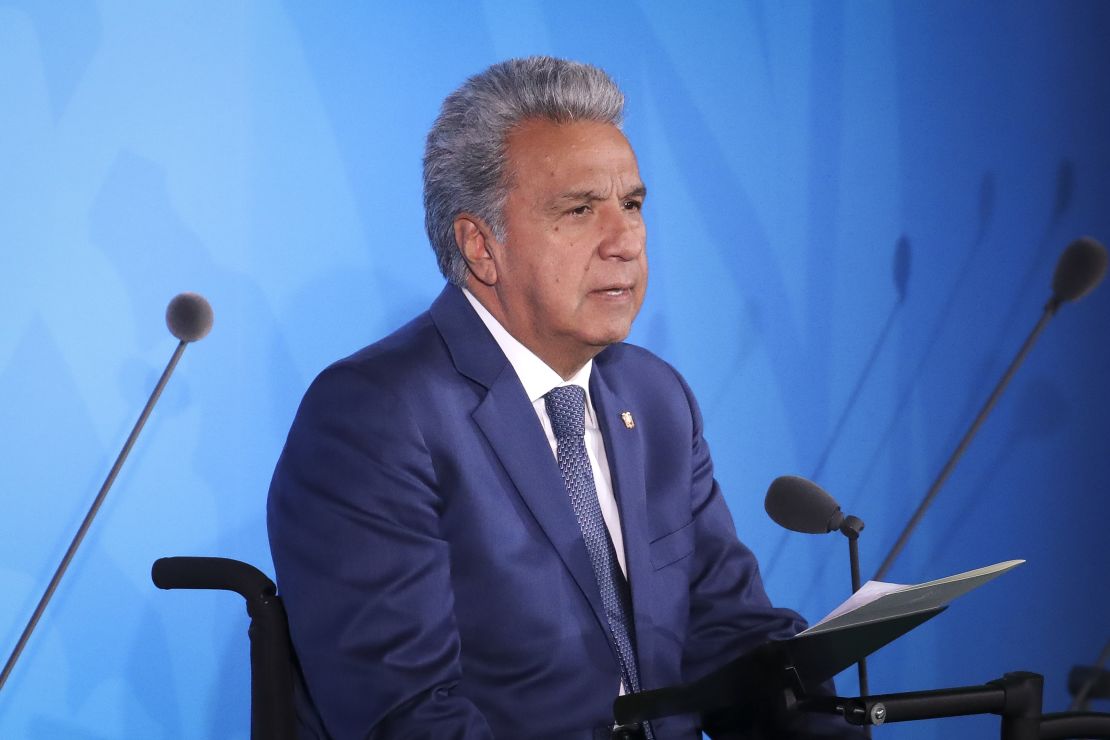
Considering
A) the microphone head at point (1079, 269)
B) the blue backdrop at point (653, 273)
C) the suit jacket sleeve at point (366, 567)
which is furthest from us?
the microphone head at point (1079, 269)

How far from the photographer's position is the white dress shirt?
1.84 meters

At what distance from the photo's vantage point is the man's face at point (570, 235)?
1783mm

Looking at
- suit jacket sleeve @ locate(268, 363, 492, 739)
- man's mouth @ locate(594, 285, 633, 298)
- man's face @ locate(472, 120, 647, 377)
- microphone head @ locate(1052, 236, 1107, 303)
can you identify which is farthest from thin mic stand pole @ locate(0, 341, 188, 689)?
microphone head @ locate(1052, 236, 1107, 303)

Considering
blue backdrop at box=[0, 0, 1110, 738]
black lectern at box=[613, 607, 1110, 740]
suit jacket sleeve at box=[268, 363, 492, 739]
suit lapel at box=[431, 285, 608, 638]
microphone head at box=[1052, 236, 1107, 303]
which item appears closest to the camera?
black lectern at box=[613, 607, 1110, 740]

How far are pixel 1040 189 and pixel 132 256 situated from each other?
2.77 metres

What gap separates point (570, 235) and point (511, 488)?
393mm

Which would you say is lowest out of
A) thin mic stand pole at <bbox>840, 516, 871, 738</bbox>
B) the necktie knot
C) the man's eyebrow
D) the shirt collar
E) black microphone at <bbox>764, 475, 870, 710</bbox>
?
thin mic stand pole at <bbox>840, 516, 871, 738</bbox>

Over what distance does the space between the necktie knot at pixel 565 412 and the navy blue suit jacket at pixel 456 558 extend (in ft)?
0.22

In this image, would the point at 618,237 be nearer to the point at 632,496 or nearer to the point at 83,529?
the point at 632,496

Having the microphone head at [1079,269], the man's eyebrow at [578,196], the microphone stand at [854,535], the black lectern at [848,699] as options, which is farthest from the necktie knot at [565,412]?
the microphone head at [1079,269]

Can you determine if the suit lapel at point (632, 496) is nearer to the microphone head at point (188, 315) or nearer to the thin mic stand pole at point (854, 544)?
the thin mic stand pole at point (854, 544)

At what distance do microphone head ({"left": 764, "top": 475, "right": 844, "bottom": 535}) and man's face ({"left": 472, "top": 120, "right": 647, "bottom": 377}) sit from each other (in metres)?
0.37

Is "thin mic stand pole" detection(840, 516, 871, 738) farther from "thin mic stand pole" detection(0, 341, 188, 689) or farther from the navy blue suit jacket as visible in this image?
"thin mic stand pole" detection(0, 341, 188, 689)

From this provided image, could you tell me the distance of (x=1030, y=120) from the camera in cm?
365
